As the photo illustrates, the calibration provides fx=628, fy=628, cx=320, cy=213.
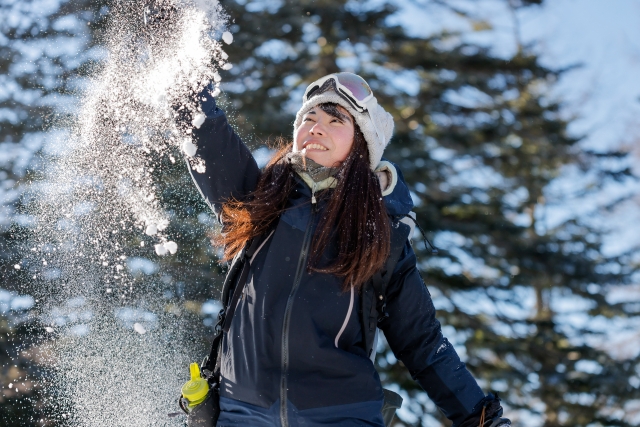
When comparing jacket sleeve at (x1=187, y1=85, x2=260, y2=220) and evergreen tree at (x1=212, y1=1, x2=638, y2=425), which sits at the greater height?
jacket sleeve at (x1=187, y1=85, x2=260, y2=220)

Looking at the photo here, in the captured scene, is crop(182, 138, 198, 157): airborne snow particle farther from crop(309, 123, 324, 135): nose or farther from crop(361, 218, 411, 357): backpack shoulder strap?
crop(361, 218, 411, 357): backpack shoulder strap

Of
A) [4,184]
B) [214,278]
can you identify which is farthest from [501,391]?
[4,184]

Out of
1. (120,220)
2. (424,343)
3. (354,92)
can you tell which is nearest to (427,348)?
(424,343)

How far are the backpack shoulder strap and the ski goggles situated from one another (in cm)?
62

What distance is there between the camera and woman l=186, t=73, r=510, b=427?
8.15ft

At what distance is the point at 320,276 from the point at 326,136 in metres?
0.74

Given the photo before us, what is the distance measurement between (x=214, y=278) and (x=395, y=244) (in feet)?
14.1

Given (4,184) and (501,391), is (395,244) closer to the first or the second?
(4,184)

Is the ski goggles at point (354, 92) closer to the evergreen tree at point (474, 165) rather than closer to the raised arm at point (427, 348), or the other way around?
the raised arm at point (427, 348)

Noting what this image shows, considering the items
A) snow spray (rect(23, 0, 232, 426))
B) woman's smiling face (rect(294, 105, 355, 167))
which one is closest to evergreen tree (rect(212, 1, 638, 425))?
snow spray (rect(23, 0, 232, 426))

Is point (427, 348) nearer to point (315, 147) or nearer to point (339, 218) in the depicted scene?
point (339, 218)

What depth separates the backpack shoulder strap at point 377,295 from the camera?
2725 millimetres

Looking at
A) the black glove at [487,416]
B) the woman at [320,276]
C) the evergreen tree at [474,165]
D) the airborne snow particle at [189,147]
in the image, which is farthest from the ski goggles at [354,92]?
the evergreen tree at [474,165]

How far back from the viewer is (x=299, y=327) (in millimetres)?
2490
